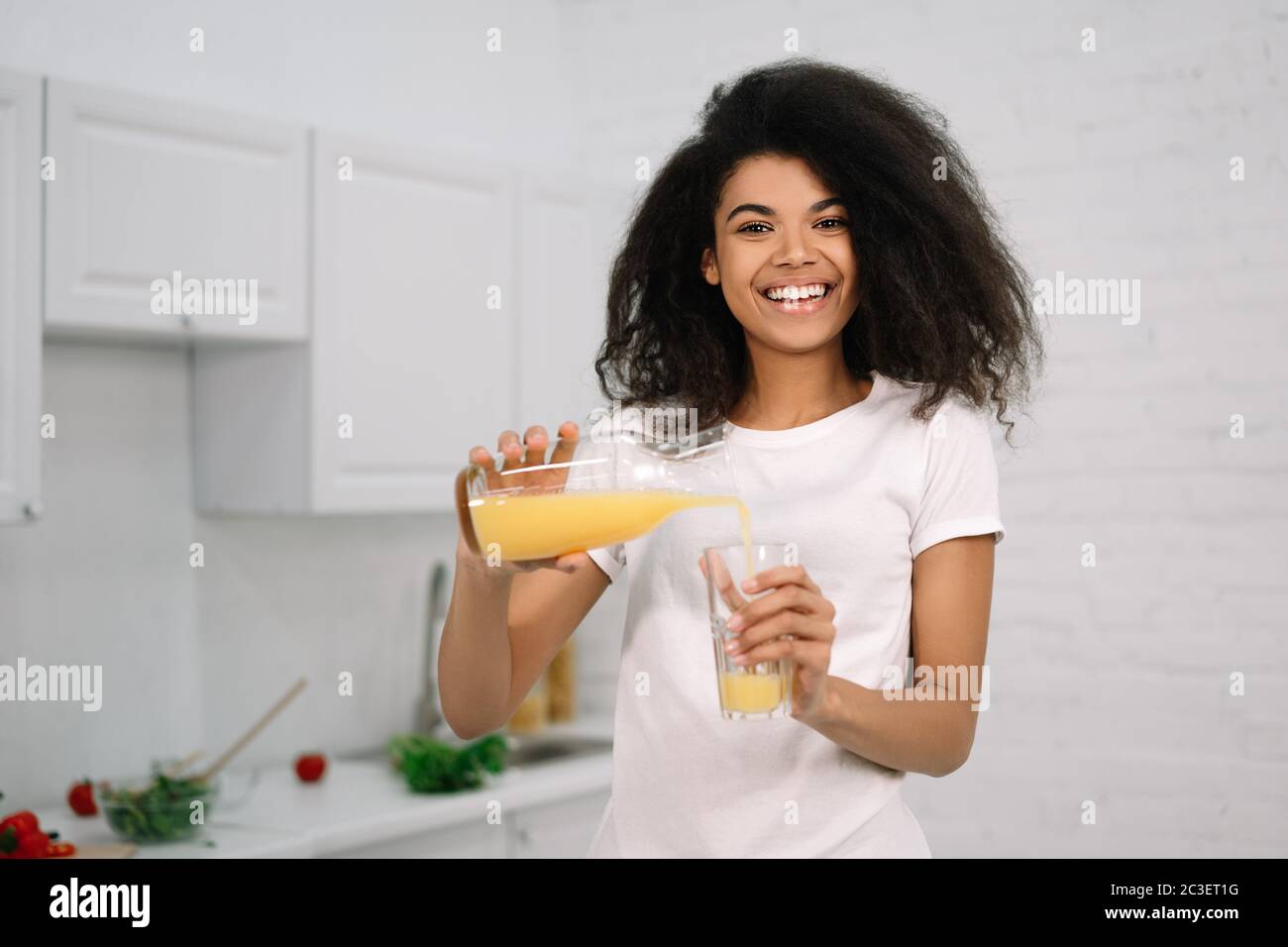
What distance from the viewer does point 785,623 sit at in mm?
1228

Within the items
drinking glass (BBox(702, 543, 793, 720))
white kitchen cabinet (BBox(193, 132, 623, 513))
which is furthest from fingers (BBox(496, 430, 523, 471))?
white kitchen cabinet (BBox(193, 132, 623, 513))

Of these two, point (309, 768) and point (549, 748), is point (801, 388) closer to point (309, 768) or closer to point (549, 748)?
point (309, 768)

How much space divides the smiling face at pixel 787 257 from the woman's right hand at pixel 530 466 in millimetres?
278

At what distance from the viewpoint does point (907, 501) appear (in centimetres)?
146

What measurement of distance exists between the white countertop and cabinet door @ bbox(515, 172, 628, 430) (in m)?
0.80

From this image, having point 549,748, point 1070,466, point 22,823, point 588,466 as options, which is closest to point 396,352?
point 549,748

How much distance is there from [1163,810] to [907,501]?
5.65 feet

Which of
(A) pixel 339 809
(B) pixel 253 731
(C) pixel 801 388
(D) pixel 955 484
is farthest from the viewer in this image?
(B) pixel 253 731

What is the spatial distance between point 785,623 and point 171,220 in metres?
1.75

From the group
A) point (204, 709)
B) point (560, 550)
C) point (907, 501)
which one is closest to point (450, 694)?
point (560, 550)

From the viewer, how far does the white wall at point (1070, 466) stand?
2740mm

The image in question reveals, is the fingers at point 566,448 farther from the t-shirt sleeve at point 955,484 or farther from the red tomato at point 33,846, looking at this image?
the red tomato at point 33,846

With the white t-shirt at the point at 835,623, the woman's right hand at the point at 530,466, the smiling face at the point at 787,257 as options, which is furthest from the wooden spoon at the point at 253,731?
the smiling face at the point at 787,257
